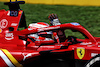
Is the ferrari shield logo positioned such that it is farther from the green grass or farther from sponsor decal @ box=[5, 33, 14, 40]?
the green grass

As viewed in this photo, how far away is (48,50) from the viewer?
146 inches

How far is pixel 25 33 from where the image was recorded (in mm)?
3838

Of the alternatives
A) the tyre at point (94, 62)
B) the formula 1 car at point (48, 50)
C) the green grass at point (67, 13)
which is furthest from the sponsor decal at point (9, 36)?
the green grass at point (67, 13)

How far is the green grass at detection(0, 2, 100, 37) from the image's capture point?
943 cm

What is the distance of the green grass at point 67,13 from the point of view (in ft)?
30.9

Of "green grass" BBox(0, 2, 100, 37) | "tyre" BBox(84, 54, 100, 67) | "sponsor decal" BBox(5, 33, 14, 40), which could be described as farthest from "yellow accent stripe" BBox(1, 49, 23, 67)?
"green grass" BBox(0, 2, 100, 37)

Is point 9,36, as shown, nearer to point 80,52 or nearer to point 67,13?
point 80,52

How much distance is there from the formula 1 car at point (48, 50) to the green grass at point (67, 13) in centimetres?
501

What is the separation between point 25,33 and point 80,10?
7.38 meters

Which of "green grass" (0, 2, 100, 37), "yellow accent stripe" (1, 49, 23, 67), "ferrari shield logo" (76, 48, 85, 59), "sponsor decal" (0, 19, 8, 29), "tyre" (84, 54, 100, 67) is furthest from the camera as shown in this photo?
"green grass" (0, 2, 100, 37)

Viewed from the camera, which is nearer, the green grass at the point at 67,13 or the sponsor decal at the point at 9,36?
the sponsor decal at the point at 9,36

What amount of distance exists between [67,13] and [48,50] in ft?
23.3

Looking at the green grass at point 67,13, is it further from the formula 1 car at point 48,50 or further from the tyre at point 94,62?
the tyre at point 94,62

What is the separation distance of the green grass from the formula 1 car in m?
5.01
